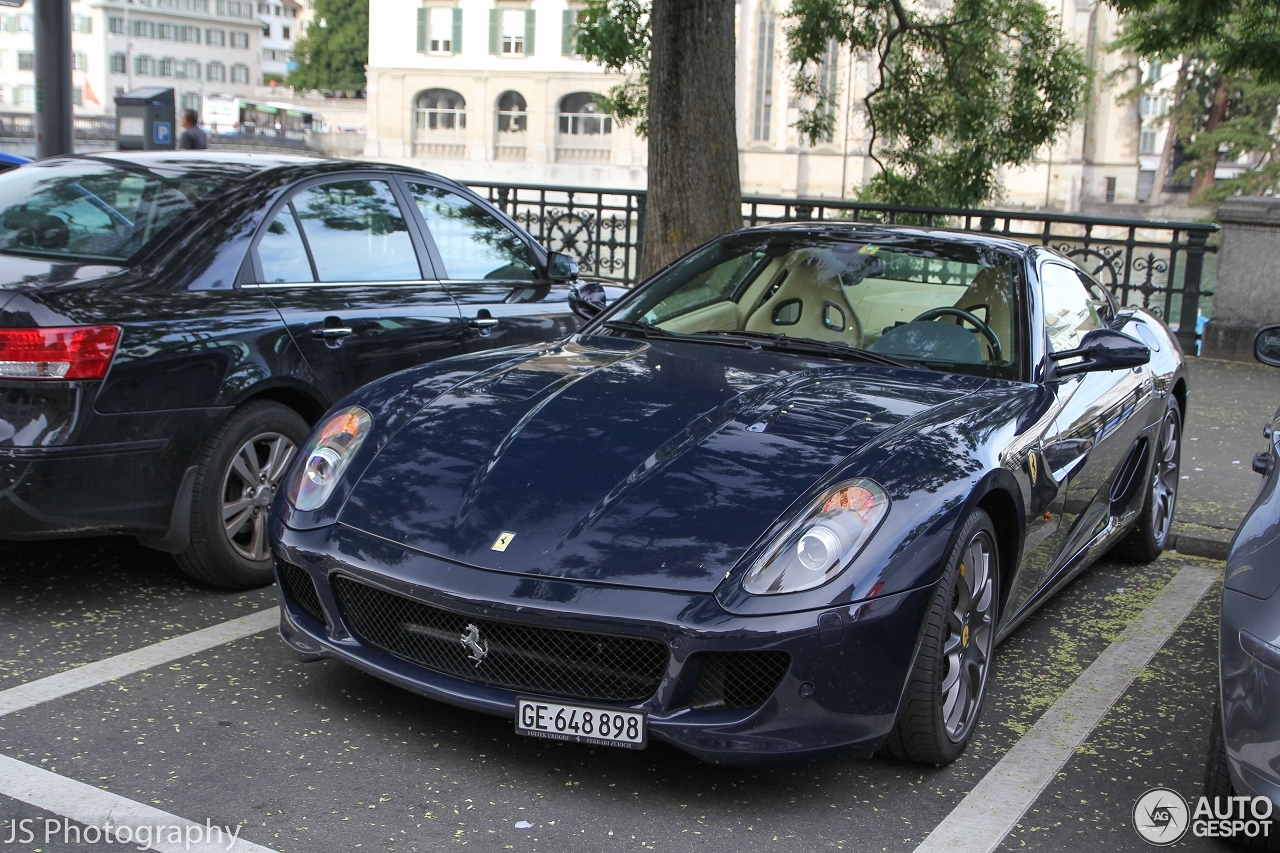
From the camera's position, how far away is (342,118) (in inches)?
4454

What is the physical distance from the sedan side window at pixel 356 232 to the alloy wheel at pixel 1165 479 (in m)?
3.31

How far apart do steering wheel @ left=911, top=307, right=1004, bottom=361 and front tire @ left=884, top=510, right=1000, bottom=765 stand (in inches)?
36.8

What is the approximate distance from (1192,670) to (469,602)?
2706 millimetres

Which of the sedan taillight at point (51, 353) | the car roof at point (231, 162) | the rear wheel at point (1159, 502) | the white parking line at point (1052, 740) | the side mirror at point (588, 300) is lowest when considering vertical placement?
the white parking line at point (1052, 740)

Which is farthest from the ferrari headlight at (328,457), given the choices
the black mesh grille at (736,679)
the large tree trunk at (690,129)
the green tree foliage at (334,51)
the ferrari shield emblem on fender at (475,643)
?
the green tree foliage at (334,51)

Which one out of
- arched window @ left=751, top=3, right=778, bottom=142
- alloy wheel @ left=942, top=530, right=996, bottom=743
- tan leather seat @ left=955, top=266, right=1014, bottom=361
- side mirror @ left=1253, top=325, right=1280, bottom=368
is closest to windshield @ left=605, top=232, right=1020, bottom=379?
tan leather seat @ left=955, top=266, right=1014, bottom=361

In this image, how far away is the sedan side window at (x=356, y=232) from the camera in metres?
5.41

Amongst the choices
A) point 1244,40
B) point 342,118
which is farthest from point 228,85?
point 1244,40

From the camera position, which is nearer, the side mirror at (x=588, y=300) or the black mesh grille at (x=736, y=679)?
the black mesh grille at (x=736, y=679)

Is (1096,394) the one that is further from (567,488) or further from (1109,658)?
(567,488)

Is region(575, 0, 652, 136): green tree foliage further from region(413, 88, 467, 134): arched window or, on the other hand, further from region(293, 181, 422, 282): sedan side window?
region(413, 88, 467, 134): arched window

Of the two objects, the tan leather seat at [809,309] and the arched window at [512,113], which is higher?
the arched window at [512,113]

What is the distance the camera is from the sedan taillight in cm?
424

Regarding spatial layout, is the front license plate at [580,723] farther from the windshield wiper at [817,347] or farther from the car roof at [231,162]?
the car roof at [231,162]
